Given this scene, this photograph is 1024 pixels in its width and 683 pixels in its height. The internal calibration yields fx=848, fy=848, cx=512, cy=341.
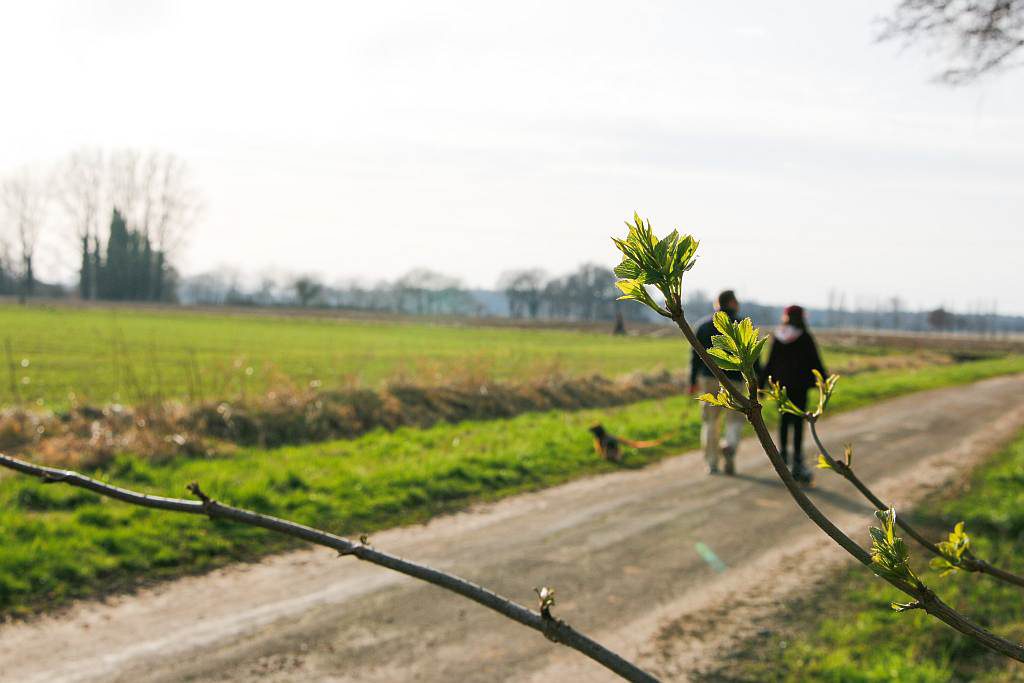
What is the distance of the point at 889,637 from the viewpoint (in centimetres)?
607

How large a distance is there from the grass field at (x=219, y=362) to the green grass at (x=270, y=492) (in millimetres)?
2263

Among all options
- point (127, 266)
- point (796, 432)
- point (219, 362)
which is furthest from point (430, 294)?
point (796, 432)

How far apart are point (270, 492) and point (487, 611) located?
3.97m

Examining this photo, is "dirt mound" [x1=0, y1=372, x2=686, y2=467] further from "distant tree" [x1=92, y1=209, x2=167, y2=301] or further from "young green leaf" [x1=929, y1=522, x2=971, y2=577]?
"distant tree" [x1=92, y1=209, x2=167, y2=301]

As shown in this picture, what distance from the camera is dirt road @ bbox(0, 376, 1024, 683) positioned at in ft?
18.3

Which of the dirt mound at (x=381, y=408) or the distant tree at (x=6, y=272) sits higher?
the distant tree at (x=6, y=272)

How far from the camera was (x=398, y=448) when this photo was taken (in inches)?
504

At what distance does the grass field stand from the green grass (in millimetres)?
2263

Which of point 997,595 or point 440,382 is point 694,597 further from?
point 440,382

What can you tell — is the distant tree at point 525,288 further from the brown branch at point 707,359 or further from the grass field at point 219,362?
the brown branch at point 707,359

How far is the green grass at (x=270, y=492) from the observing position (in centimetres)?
706

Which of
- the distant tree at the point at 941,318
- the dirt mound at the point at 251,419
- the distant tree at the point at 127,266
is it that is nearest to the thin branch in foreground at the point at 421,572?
the dirt mound at the point at 251,419

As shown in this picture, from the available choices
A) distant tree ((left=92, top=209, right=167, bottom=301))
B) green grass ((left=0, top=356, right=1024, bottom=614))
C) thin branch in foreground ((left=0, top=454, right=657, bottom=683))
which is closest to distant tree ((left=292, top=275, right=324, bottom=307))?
distant tree ((left=92, top=209, right=167, bottom=301))

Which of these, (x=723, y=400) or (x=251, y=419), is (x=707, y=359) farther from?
(x=251, y=419)
